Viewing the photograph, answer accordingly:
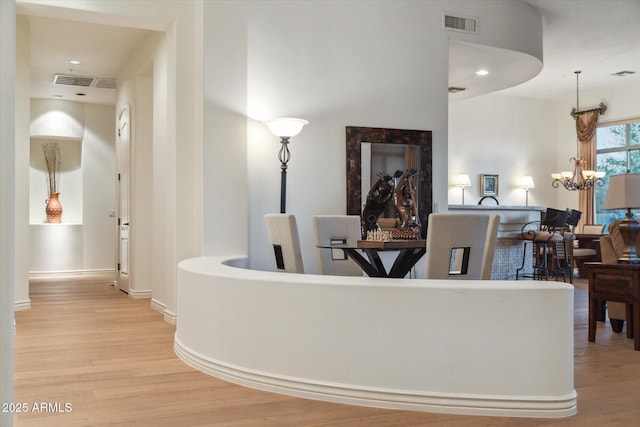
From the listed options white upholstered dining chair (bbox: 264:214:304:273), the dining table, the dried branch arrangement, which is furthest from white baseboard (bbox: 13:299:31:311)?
the dried branch arrangement

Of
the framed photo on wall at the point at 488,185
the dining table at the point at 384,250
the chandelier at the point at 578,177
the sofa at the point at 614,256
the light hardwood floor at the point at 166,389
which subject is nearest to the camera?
the light hardwood floor at the point at 166,389

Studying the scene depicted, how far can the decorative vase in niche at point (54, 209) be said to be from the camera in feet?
35.8

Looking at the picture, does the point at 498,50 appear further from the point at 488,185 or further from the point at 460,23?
the point at 488,185

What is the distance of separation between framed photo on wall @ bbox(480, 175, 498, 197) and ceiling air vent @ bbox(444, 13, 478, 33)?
18.6 feet

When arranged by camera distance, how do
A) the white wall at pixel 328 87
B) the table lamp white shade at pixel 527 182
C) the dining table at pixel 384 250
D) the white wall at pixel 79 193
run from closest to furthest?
the dining table at pixel 384 250
the white wall at pixel 328 87
the white wall at pixel 79 193
the table lamp white shade at pixel 527 182

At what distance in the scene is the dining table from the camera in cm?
387

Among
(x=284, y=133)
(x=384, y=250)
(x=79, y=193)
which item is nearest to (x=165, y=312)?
(x=284, y=133)

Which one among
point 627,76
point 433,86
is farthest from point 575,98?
point 433,86

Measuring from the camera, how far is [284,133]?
5.55 metres

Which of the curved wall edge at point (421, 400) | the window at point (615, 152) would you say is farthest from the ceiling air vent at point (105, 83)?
the window at point (615, 152)

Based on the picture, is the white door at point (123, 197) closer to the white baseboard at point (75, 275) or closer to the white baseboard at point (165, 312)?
the white baseboard at point (165, 312)

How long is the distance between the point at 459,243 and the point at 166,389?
80.6 inches

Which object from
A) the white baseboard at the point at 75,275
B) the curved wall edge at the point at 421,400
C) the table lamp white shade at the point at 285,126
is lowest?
the white baseboard at the point at 75,275

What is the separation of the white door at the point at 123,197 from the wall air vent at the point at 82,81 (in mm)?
1055
